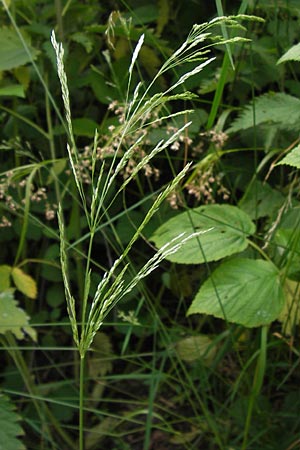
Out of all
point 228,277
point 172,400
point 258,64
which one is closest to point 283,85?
point 258,64

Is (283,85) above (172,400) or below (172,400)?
above

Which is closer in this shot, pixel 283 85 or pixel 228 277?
pixel 228 277

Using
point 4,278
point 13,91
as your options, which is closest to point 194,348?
point 4,278

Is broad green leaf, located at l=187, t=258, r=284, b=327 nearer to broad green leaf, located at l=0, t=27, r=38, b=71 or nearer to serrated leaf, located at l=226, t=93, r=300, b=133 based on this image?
serrated leaf, located at l=226, t=93, r=300, b=133

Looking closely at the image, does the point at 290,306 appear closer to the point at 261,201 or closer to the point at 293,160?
the point at 261,201

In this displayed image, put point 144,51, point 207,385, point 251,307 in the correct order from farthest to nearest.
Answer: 1. point 144,51
2. point 207,385
3. point 251,307

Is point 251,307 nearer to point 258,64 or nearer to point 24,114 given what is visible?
point 258,64
